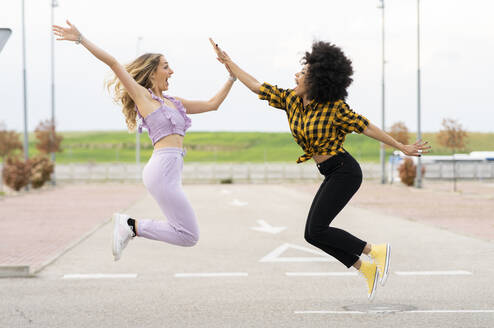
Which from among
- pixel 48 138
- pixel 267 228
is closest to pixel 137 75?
pixel 267 228

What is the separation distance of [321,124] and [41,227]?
48.1ft

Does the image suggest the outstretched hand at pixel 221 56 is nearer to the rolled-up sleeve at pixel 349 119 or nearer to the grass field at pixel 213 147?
the rolled-up sleeve at pixel 349 119

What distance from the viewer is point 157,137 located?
17.9ft

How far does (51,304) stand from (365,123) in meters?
5.11

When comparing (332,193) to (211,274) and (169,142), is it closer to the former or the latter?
(169,142)

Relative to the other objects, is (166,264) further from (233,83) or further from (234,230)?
(233,83)

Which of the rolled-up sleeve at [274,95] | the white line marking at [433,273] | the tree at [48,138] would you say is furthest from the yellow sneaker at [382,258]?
the tree at [48,138]

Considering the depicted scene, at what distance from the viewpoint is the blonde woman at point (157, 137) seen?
209 inches

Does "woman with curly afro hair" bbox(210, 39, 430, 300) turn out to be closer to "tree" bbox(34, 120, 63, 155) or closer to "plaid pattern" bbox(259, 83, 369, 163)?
"plaid pattern" bbox(259, 83, 369, 163)

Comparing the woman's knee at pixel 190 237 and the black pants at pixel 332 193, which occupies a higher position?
the black pants at pixel 332 193

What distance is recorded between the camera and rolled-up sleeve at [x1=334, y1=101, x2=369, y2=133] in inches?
213

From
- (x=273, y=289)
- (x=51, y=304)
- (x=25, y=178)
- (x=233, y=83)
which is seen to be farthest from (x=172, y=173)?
(x=25, y=178)

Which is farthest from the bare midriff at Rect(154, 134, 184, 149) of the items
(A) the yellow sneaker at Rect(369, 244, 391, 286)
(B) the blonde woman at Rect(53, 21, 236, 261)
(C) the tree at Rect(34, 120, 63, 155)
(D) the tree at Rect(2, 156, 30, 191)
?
(C) the tree at Rect(34, 120, 63, 155)

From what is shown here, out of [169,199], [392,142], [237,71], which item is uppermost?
[237,71]
